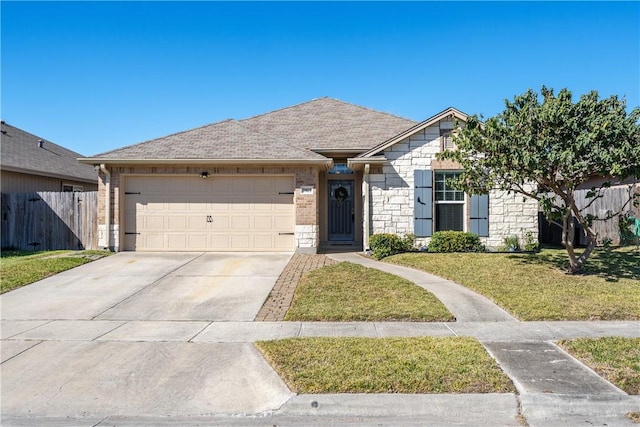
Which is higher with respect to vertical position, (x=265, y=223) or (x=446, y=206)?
(x=446, y=206)

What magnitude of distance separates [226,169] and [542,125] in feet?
27.9

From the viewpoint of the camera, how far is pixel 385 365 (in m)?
4.31

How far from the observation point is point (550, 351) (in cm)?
488

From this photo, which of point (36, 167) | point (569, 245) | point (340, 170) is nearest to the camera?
point (569, 245)

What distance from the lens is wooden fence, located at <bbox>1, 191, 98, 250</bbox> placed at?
42.4 ft

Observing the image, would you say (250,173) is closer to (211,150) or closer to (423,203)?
(211,150)

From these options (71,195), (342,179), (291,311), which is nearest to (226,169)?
(342,179)

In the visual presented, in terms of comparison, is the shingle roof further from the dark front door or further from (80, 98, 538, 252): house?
(80, 98, 538, 252): house

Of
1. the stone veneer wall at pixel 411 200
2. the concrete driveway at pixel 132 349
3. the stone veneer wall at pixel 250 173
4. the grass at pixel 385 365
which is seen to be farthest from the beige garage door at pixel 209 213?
the grass at pixel 385 365

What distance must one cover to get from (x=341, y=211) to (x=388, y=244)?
3305 millimetres

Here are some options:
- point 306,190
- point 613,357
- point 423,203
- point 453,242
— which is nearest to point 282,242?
point 306,190

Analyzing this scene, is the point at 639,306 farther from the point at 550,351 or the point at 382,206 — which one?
the point at 382,206

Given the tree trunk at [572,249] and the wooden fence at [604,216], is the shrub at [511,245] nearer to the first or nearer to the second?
the wooden fence at [604,216]

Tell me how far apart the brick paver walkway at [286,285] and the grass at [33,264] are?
17.9 feet
